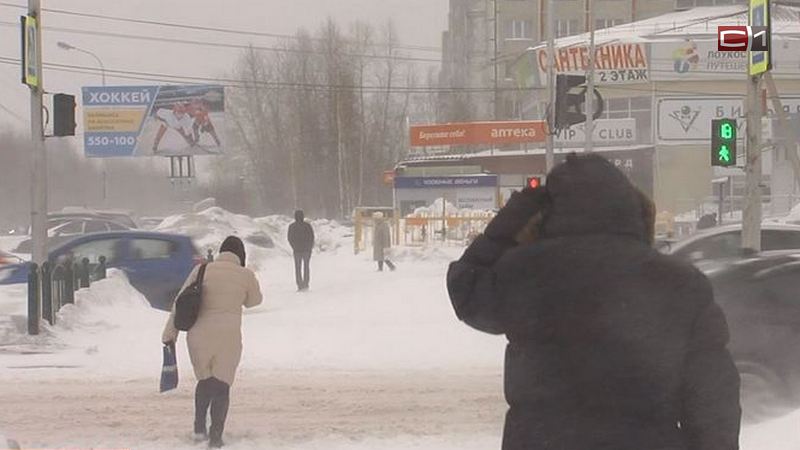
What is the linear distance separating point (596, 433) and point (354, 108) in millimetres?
62752

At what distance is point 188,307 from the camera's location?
7426 millimetres

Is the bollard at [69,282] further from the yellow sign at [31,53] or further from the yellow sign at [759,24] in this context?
the yellow sign at [759,24]

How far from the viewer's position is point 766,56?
13.0m

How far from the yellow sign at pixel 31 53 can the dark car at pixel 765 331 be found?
32.1 ft

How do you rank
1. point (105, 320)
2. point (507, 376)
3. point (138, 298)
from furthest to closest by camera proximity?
point (138, 298) < point (105, 320) < point (507, 376)

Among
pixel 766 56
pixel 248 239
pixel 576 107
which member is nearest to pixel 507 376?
pixel 766 56

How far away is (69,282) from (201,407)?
23.5 feet

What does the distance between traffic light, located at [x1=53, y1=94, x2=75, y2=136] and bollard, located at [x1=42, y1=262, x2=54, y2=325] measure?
2.27 meters

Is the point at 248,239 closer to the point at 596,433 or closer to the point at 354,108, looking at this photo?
the point at 354,108

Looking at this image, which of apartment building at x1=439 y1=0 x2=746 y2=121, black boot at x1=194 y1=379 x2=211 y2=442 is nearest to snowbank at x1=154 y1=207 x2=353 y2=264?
black boot at x1=194 y1=379 x2=211 y2=442

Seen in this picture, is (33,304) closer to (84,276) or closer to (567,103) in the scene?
(84,276)

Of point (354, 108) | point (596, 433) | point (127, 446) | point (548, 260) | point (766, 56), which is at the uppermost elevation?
point (354, 108)

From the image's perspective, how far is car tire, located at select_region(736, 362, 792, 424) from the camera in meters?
8.10

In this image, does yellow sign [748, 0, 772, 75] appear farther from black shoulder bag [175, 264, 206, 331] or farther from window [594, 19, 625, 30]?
window [594, 19, 625, 30]
